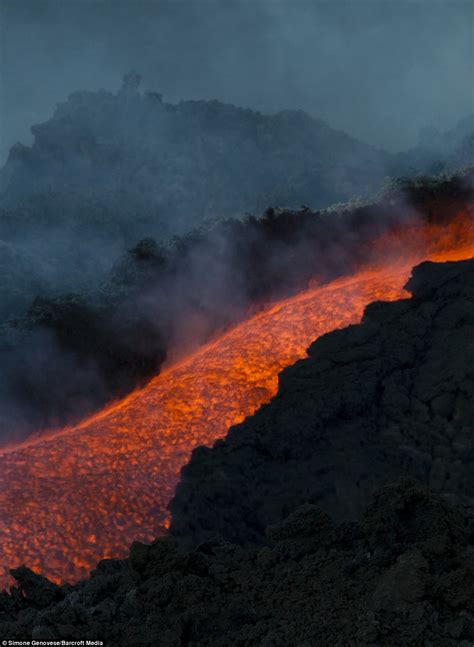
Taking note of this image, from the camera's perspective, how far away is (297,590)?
13.4ft

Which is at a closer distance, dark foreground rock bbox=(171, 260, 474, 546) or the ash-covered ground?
the ash-covered ground

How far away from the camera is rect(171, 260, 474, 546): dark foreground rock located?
6.89 m


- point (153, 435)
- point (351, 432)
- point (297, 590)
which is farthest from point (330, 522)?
point (153, 435)

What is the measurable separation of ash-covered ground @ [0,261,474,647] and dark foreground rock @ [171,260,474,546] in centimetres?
2

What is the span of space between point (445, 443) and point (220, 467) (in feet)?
7.63

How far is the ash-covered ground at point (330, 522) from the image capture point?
3688 mm

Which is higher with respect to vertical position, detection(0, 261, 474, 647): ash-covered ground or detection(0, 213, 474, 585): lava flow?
detection(0, 213, 474, 585): lava flow

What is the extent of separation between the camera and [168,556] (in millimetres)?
4492

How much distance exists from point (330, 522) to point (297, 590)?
75 cm

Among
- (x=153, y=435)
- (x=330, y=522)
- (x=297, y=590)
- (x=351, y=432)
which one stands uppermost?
(x=153, y=435)

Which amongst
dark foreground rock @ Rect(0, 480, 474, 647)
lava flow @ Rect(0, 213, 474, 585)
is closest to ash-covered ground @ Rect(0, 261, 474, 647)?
dark foreground rock @ Rect(0, 480, 474, 647)

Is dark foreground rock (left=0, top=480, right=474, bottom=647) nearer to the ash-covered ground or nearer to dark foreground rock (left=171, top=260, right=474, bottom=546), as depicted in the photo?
the ash-covered ground

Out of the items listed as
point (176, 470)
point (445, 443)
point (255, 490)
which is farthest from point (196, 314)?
point (445, 443)

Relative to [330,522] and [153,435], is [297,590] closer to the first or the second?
[330,522]
